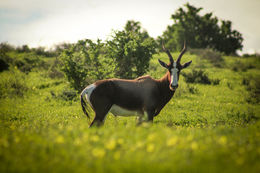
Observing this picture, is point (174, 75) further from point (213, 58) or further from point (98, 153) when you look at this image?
point (213, 58)

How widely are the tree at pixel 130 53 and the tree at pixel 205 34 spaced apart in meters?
46.0

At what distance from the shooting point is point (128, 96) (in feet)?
25.5

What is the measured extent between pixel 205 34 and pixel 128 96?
2165 inches

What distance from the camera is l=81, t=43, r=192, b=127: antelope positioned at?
7.51 metres

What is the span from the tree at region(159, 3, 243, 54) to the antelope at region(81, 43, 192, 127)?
50.9 m

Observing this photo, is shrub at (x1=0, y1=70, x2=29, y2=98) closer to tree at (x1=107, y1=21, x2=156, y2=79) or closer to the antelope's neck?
tree at (x1=107, y1=21, x2=156, y2=79)

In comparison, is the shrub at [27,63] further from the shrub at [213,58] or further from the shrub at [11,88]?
the shrub at [213,58]

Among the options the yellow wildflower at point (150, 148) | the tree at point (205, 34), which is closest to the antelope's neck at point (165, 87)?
the yellow wildflower at point (150, 148)

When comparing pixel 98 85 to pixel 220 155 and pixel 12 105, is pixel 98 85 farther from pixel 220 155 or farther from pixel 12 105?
pixel 12 105

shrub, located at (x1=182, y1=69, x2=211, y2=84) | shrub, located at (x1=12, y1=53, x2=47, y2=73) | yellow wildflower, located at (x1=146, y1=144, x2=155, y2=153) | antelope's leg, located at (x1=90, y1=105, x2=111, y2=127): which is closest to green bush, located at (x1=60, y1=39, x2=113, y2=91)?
antelope's leg, located at (x1=90, y1=105, x2=111, y2=127)

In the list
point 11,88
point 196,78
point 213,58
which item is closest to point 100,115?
point 11,88

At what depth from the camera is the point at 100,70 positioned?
1292cm

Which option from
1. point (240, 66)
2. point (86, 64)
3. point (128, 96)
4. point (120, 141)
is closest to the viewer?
point (120, 141)

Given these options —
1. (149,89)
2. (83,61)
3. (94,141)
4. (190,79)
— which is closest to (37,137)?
(94,141)
